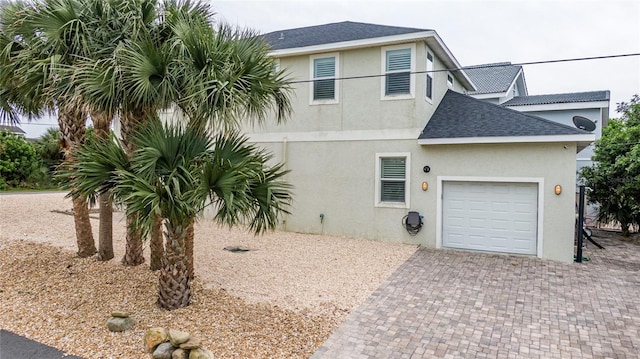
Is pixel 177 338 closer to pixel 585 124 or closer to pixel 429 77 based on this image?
pixel 429 77

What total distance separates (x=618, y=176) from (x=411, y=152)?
7.11 meters

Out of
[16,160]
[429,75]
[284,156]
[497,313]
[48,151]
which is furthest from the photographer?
[48,151]

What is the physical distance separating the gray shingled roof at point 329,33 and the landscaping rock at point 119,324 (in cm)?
756

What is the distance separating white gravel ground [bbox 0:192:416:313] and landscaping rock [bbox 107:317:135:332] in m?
1.35

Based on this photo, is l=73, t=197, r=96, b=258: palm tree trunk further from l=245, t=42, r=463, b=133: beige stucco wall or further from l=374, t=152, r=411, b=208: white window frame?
l=374, t=152, r=411, b=208: white window frame

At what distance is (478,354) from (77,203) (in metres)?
7.65

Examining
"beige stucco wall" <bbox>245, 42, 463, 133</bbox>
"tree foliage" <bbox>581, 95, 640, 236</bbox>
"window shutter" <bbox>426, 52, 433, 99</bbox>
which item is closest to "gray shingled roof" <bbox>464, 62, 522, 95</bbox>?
"tree foliage" <bbox>581, 95, 640, 236</bbox>

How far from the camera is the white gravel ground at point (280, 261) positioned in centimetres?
648

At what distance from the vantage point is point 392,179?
10.7 metres

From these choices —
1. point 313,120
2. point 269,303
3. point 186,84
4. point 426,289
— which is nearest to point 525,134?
point 426,289

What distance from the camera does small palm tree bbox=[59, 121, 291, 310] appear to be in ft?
15.3

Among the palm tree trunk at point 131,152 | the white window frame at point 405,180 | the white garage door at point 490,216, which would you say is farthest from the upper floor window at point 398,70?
the palm tree trunk at point 131,152

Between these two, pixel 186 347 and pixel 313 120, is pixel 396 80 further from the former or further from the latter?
pixel 186 347

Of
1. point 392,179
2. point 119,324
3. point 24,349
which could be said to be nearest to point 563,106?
point 392,179
